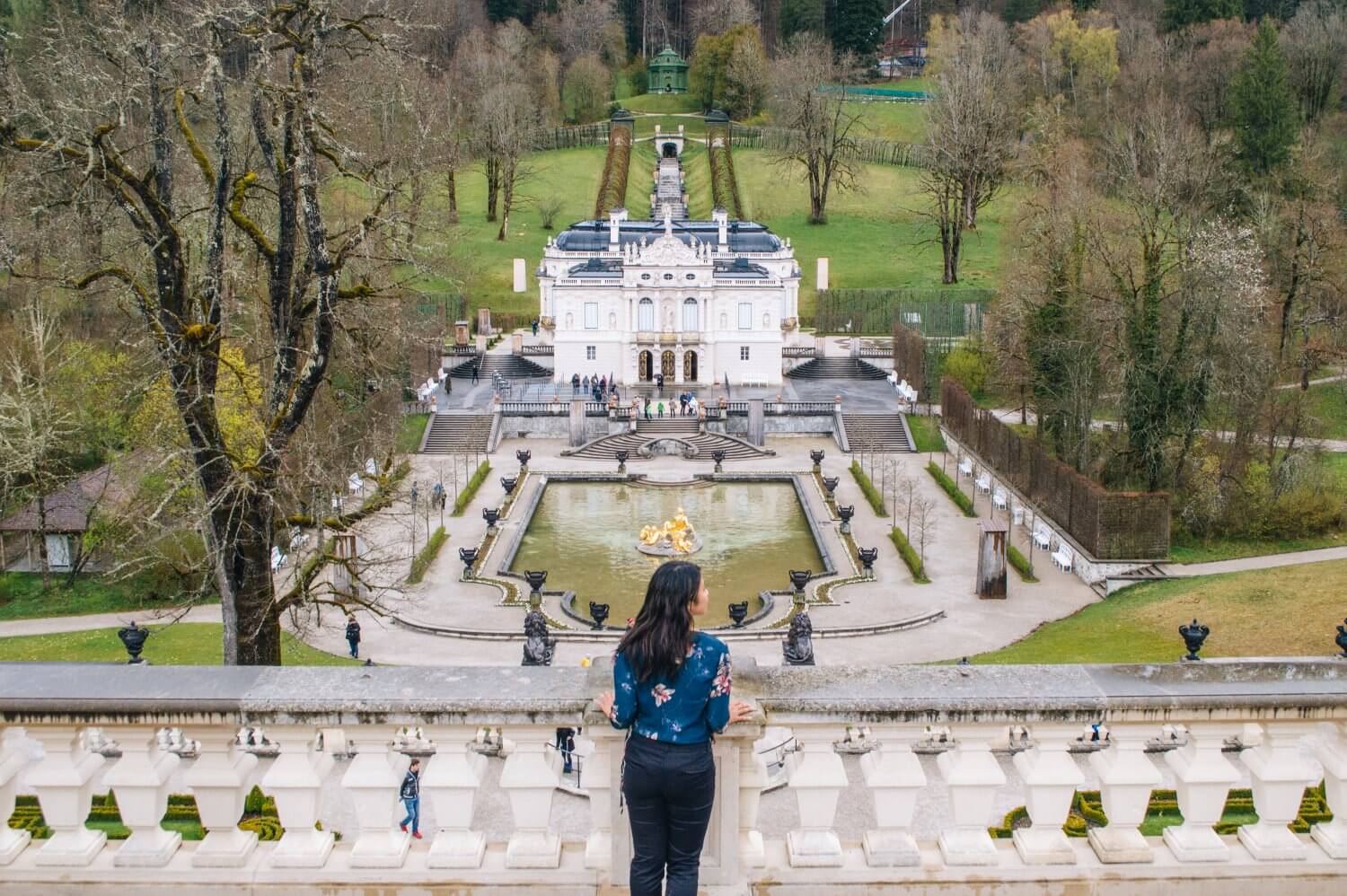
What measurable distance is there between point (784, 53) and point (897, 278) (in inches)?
1640

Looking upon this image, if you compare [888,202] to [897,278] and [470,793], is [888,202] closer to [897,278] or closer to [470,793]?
[897,278]

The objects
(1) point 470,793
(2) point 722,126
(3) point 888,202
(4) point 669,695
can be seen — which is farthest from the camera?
(2) point 722,126

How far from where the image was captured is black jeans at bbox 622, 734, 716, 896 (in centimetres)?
626

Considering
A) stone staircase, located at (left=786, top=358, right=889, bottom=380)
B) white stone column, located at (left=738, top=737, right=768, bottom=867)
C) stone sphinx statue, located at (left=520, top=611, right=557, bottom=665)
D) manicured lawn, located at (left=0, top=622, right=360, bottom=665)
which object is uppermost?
white stone column, located at (left=738, top=737, right=768, bottom=867)

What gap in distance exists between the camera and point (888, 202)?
346ft

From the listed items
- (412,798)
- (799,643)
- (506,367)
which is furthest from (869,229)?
(412,798)

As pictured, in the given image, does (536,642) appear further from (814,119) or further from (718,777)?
(814,119)

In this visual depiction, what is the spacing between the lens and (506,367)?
73375mm

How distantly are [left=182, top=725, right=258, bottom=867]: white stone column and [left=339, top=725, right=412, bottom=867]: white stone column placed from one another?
23.0 inches

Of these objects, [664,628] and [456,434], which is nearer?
[664,628]

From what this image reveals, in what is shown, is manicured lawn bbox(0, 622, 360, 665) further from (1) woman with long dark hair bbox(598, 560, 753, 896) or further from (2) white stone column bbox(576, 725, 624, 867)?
(1) woman with long dark hair bbox(598, 560, 753, 896)

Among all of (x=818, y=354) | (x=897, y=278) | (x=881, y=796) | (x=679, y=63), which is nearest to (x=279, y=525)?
(x=881, y=796)

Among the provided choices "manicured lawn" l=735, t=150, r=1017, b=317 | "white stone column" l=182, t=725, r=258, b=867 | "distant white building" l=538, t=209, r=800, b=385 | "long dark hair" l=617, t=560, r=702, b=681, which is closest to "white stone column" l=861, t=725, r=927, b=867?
"long dark hair" l=617, t=560, r=702, b=681

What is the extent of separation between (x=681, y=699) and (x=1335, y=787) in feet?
11.8
